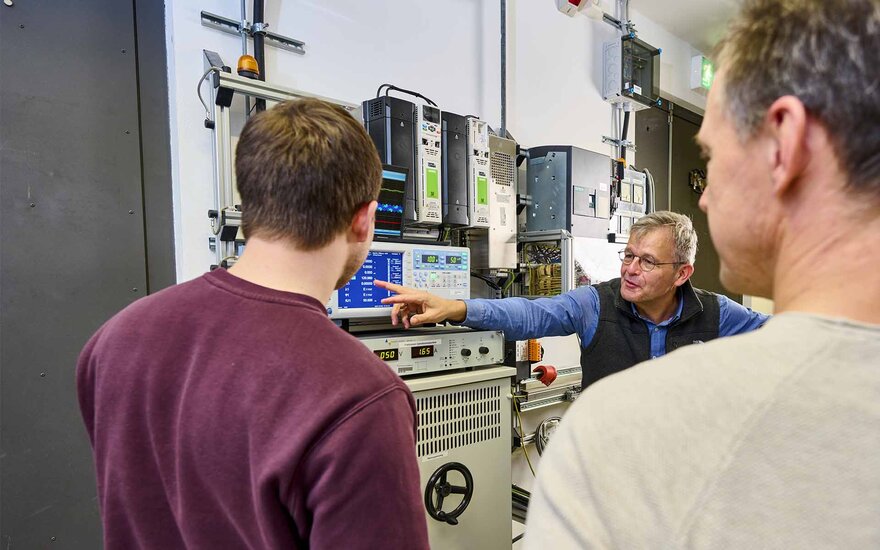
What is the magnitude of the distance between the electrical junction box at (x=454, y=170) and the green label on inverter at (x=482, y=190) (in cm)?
7

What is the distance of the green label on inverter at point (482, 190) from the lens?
72.1 inches

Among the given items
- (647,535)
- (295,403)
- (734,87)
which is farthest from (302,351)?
(734,87)

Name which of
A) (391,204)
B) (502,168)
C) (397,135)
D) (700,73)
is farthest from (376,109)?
(700,73)

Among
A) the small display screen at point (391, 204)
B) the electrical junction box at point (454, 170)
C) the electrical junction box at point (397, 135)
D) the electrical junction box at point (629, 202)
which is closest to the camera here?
the small display screen at point (391, 204)

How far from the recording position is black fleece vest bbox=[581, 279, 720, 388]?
163 cm

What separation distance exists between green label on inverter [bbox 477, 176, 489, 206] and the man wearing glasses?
435 mm

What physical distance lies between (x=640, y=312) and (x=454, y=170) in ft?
2.79

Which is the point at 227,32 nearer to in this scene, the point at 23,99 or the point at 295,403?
the point at 23,99

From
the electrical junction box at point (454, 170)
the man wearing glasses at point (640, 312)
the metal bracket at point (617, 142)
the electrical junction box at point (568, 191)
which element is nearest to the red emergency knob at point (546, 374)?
the man wearing glasses at point (640, 312)

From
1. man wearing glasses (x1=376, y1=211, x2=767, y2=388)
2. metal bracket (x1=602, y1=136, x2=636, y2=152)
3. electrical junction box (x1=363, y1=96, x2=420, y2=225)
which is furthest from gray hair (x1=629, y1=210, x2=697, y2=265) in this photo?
metal bracket (x1=602, y1=136, x2=636, y2=152)

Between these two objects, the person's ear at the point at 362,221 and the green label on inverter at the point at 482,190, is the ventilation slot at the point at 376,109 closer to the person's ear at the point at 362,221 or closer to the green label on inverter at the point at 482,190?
the green label on inverter at the point at 482,190

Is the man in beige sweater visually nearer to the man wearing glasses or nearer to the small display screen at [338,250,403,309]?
the small display screen at [338,250,403,309]

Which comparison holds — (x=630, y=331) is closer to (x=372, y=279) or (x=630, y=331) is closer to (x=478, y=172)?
(x=478, y=172)

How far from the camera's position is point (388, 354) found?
134 cm
